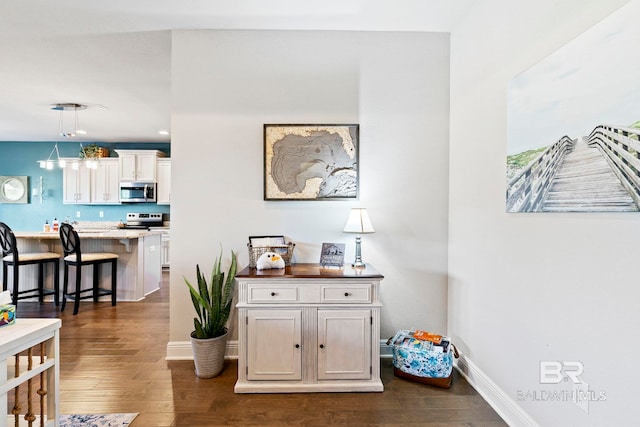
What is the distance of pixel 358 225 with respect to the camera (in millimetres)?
2469

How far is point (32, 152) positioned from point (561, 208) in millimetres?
9378

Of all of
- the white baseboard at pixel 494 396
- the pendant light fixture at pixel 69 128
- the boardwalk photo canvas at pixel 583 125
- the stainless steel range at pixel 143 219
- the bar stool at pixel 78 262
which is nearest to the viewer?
the boardwalk photo canvas at pixel 583 125

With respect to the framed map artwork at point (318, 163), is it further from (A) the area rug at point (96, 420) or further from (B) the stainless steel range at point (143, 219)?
(B) the stainless steel range at point (143, 219)

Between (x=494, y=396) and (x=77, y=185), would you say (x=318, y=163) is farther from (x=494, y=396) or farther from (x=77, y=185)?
(x=77, y=185)

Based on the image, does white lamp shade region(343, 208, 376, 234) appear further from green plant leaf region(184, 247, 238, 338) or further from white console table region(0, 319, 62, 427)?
white console table region(0, 319, 62, 427)

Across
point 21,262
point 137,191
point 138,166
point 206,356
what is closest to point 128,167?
point 138,166

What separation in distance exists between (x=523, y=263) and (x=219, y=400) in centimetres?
203

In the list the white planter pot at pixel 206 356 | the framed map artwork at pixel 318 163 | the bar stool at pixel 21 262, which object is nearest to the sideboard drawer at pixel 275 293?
the white planter pot at pixel 206 356

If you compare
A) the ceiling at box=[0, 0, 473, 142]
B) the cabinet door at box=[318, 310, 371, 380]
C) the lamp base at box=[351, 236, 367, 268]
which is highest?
the ceiling at box=[0, 0, 473, 142]

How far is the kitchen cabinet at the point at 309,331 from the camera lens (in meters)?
2.23

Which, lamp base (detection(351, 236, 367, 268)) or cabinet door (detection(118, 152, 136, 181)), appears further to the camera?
cabinet door (detection(118, 152, 136, 181))

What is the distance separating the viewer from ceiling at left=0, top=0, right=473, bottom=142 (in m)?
2.40

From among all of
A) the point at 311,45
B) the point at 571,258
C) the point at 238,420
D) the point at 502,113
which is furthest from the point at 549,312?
the point at 311,45

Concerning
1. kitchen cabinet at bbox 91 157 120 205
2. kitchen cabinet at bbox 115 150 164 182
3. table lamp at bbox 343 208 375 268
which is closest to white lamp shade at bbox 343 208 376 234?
table lamp at bbox 343 208 375 268
